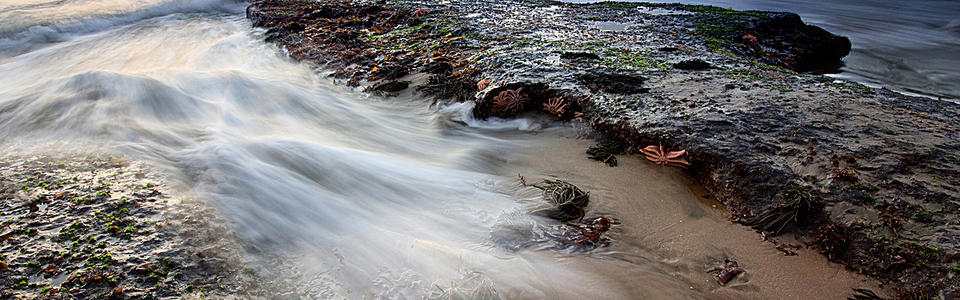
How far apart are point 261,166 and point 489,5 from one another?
26.4 feet

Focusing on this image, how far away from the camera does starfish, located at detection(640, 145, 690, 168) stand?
402cm

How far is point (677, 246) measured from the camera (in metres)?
3.18

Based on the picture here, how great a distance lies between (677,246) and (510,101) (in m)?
2.72

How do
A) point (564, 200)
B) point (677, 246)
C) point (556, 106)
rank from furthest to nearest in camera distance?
point (556, 106), point (564, 200), point (677, 246)

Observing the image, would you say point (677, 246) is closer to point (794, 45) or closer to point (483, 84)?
point (483, 84)

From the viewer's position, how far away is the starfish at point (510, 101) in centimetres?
537

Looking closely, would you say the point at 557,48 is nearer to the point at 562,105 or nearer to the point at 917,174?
the point at 562,105

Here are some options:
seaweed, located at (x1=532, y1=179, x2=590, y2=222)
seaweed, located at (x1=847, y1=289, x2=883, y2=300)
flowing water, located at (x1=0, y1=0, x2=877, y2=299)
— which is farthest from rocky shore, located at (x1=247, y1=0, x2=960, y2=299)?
seaweed, located at (x1=532, y1=179, x2=590, y2=222)

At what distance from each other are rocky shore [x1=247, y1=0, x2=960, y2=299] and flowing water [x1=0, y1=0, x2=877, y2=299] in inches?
11.3

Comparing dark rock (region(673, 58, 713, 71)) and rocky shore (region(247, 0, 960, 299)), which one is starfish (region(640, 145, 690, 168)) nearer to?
rocky shore (region(247, 0, 960, 299))

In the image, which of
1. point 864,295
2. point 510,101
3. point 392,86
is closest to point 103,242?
A: point 510,101

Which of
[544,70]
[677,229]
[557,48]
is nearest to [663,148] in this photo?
[677,229]

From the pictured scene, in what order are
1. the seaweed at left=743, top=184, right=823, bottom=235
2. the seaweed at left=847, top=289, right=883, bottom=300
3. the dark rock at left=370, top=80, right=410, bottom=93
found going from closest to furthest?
the seaweed at left=847, top=289, right=883, bottom=300, the seaweed at left=743, top=184, right=823, bottom=235, the dark rock at left=370, top=80, right=410, bottom=93

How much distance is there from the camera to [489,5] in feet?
35.2
